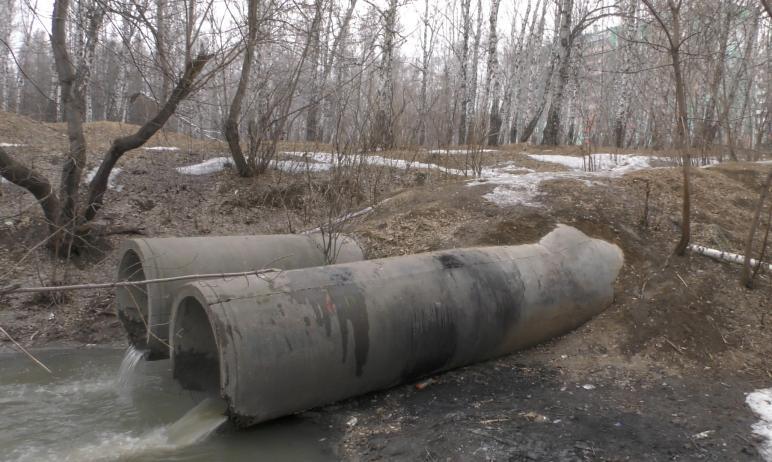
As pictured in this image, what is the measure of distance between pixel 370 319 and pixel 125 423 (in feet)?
6.82

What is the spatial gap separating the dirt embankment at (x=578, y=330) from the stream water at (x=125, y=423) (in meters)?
0.53

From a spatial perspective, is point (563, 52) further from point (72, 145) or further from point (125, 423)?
point (125, 423)

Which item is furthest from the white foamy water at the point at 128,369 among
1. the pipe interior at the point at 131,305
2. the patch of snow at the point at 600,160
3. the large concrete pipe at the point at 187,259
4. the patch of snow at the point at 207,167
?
the patch of snow at the point at 600,160

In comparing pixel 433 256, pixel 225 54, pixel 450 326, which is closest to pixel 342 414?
pixel 450 326

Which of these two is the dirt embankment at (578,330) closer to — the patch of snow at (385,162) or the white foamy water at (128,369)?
the white foamy water at (128,369)

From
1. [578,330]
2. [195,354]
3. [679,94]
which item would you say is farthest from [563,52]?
[195,354]

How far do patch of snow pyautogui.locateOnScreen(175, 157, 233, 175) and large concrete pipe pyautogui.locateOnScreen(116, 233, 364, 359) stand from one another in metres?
5.33

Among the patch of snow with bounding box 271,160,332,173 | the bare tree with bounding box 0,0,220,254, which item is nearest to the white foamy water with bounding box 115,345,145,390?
the bare tree with bounding box 0,0,220,254

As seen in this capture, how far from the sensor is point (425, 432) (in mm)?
3908

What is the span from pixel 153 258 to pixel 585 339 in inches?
162

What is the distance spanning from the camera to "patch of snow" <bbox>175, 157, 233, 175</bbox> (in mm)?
11320

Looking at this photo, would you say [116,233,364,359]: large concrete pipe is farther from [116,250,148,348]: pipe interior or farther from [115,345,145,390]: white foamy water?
[115,345,145,390]: white foamy water

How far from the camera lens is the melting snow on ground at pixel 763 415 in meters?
3.51

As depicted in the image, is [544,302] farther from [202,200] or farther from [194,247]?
[202,200]
